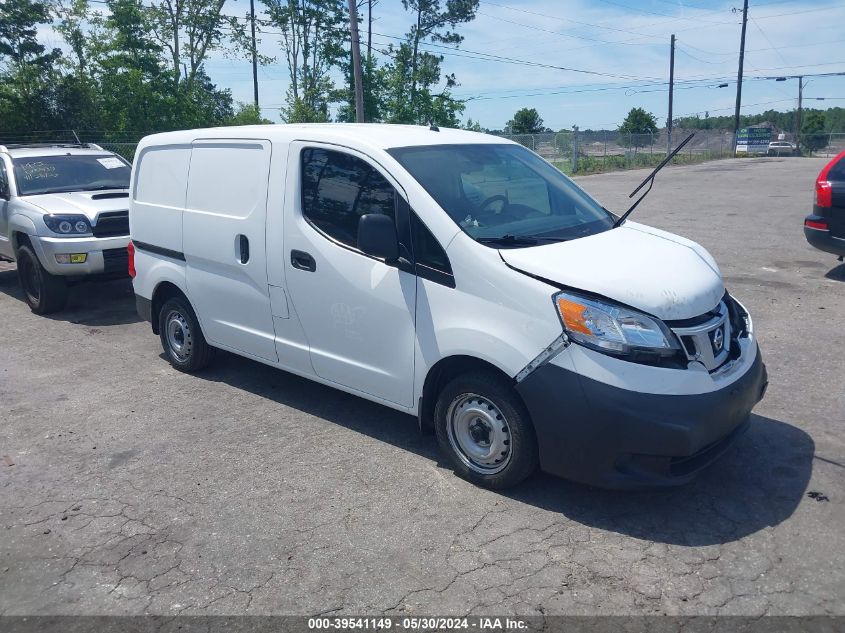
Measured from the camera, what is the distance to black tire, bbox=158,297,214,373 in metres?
6.11

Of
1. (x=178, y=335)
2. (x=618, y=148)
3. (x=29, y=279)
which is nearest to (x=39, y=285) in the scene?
(x=29, y=279)

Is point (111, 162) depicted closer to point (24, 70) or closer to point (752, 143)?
point (24, 70)

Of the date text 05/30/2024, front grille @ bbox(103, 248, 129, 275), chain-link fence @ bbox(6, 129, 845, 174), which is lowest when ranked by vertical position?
the date text 05/30/2024

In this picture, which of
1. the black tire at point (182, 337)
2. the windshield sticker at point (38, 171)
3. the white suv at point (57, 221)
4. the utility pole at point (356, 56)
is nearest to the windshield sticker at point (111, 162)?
the white suv at point (57, 221)

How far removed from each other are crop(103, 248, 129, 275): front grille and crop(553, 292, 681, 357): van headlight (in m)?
6.22

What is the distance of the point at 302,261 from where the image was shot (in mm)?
4867

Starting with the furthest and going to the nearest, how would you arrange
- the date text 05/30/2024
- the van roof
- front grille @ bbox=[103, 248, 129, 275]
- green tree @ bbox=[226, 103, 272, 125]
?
green tree @ bbox=[226, 103, 272, 125] < front grille @ bbox=[103, 248, 129, 275] < the van roof < the date text 05/30/2024

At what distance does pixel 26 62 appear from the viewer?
24172mm

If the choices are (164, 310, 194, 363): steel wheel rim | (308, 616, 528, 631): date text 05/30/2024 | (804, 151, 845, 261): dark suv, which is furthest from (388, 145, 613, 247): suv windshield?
(804, 151, 845, 261): dark suv

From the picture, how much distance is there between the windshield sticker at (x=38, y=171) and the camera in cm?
923

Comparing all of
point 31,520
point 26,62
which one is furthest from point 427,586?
point 26,62

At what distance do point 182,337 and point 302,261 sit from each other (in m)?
2.01

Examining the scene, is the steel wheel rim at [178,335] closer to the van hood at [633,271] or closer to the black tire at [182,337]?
the black tire at [182,337]

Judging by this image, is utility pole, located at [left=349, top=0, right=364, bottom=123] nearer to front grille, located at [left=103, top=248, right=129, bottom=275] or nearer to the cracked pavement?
front grille, located at [left=103, top=248, right=129, bottom=275]
